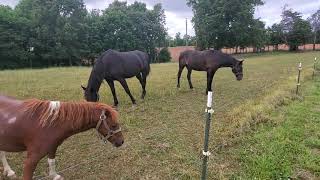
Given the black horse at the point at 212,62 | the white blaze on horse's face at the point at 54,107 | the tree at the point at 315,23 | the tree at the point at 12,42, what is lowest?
the white blaze on horse's face at the point at 54,107

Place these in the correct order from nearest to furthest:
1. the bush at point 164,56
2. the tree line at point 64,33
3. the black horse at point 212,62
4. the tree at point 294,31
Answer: the black horse at point 212,62
the tree line at point 64,33
the bush at point 164,56
the tree at point 294,31

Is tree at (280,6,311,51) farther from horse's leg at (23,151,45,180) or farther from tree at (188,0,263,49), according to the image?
horse's leg at (23,151,45,180)

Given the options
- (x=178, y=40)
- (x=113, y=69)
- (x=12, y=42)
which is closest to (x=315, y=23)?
(x=178, y=40)

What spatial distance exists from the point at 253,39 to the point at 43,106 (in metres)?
56.4

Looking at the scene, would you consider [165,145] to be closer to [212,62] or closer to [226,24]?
[212,62]

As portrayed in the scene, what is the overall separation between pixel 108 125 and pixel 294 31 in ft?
252

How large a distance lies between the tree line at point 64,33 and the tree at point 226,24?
9.33 meters

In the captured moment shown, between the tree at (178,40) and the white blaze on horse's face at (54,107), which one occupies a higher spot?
the tree at (178,40)

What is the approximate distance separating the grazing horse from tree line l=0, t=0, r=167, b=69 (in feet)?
148

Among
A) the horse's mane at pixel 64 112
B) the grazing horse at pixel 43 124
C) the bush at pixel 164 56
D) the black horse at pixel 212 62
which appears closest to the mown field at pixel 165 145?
the grazing horse at pixel 43 124

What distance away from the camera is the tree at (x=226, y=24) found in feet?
185

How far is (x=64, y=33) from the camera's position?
2007 inches

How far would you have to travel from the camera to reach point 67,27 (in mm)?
51344

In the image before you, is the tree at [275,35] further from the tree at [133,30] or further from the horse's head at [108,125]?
the horse's head at [108,125]
